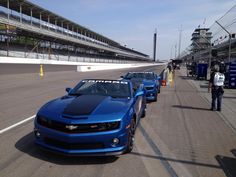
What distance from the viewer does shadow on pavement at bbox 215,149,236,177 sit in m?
4.21

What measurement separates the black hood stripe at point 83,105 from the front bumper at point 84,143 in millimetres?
402

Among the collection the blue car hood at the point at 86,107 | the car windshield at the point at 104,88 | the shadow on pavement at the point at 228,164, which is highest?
the car windshield at the point at 104,88

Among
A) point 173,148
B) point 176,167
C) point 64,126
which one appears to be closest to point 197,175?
point 176,167

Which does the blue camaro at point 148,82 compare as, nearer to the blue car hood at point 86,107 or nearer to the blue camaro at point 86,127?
the blue car hood at point 86,107

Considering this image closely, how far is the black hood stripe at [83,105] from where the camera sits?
4.50 meters

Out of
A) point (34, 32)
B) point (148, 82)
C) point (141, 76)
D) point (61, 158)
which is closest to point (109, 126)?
point (61, 158)

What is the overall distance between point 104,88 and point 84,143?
2117mm

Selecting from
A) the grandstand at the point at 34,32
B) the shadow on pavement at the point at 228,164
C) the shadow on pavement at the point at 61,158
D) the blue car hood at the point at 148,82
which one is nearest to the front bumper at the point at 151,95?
the blue car hood at the point at 148,82

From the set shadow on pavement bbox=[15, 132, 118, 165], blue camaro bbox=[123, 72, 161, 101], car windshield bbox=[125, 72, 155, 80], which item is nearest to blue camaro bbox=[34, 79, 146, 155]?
shadow on pavement bbox=[15, 132, 118, 165]

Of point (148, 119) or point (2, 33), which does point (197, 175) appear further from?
point (2, 33)

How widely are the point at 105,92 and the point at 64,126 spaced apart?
1.87 m

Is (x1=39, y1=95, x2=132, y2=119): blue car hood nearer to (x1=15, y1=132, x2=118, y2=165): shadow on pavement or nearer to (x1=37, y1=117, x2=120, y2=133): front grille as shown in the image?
(x1=37, y1=117, x2=120, y2=133): front grille

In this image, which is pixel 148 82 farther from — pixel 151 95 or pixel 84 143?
pixel 84 143

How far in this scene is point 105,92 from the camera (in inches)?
235
